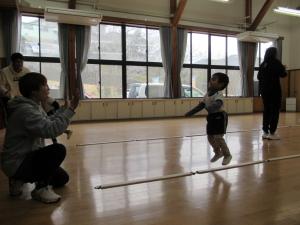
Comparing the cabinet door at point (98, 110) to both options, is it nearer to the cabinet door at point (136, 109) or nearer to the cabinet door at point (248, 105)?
the cabinet door at point (136, 109)

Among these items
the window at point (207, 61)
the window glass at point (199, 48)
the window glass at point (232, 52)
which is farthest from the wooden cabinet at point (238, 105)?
the window glass at point (199, 48)

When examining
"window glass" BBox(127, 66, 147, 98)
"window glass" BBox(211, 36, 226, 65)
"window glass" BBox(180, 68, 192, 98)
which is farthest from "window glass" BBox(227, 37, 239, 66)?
"window glass" BBox(127, 66, 147, 98)

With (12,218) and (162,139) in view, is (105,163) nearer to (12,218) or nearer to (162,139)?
(12,218)

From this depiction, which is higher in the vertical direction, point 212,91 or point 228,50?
point 228,50

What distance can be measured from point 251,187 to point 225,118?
0.84 meters

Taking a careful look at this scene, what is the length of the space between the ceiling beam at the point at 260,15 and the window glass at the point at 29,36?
766 centimetres

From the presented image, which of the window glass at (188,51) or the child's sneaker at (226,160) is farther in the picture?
the window glass at (188,51)

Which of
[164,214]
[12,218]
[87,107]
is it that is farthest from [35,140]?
[87,107]

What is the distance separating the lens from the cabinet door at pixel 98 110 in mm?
8883

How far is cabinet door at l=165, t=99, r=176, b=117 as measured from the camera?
988cm

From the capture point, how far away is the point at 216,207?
6.65ft

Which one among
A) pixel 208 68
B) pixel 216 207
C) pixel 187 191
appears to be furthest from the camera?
pixel 208 68

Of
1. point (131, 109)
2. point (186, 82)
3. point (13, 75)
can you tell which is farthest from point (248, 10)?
point (13, 75)

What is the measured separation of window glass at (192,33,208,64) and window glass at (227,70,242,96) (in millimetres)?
1479
